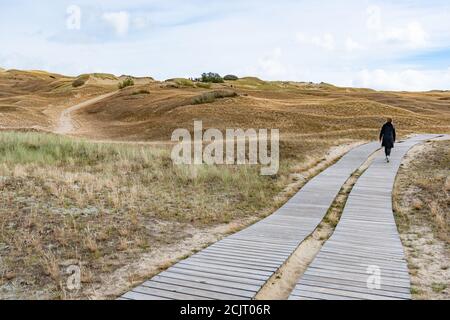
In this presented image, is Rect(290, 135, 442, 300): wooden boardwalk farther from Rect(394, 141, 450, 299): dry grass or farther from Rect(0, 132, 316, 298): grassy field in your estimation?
Rect(0, 132, 316, 298): grassy field

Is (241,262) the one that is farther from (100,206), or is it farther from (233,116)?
(233,116)

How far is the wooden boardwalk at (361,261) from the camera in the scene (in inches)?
226

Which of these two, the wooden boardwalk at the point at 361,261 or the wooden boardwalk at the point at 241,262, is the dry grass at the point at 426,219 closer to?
the wooden boardwalk at the point at 361,261

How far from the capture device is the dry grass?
6719mm

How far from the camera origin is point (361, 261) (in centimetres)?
695

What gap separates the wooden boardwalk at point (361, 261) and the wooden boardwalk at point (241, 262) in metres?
0.55

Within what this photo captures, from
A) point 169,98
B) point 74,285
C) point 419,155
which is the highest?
point 169,98

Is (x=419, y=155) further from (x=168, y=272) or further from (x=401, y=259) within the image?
(x=168, y=272)

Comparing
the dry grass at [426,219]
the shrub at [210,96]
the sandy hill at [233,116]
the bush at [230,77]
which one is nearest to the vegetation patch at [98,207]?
the dry grass at [426,219]

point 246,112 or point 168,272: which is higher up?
point 246,112

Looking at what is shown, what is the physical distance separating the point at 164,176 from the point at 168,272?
8497 millimetres

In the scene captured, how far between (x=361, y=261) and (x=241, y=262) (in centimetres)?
178
